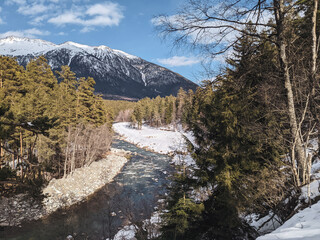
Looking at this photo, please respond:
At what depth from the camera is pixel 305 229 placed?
8.79ft

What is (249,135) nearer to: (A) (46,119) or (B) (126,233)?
(A) (46,119)

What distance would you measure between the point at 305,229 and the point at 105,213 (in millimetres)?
10452

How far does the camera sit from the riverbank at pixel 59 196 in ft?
45.3

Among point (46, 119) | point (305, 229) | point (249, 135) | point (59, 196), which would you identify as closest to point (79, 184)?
point (59, 196)

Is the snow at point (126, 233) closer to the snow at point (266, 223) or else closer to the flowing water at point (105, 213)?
the flowing water at point (105, 213)

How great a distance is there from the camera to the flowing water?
1210 centimetres

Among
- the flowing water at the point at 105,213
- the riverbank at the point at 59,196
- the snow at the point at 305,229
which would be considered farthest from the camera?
the riverbank at the point at 59,196

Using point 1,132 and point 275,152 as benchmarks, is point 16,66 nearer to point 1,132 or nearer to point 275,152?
point 1,132

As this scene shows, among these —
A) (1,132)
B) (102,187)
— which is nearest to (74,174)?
(102,187)

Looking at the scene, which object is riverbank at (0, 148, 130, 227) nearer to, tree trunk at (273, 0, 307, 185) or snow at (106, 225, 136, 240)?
snow at (106, 225, 136, 240)

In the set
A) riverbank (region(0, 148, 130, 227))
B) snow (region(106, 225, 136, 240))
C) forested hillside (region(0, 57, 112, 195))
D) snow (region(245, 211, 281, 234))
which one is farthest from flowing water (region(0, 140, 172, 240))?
forested hillside (region(0, 57, 112, 195))

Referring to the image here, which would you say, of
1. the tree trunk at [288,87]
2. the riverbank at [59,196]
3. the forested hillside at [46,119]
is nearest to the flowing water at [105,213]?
the riverbank at [59,196]

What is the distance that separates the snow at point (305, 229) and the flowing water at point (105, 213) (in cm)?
511

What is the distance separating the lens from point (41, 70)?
65.5ft
